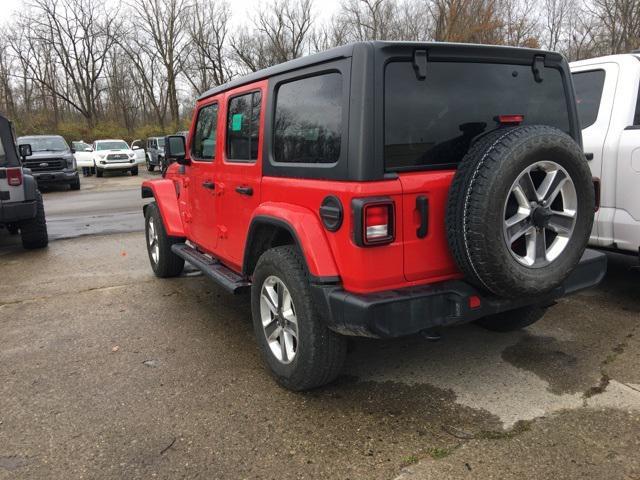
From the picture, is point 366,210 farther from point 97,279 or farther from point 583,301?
point 97,279

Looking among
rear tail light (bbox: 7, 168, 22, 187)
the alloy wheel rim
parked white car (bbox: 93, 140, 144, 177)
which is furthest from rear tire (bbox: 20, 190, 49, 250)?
parked white car (bbox: 93, 140, 144, 177)

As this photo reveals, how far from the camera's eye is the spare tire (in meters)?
2.57

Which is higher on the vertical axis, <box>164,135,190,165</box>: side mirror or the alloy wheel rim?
<box>164,135,190,165</box>: side mirror

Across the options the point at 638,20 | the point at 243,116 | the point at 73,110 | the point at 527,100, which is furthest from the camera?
the point at 73,110

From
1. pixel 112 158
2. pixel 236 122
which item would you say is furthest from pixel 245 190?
pixel 112 158

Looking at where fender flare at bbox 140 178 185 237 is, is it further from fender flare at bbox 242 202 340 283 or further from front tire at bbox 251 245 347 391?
fender flare at bbox 242 202 340 283

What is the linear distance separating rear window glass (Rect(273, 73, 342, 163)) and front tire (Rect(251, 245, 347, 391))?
23.2 inches

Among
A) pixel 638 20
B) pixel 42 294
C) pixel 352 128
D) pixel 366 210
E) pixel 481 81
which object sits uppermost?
pixel 638 20

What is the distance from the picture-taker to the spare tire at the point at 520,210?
257cm

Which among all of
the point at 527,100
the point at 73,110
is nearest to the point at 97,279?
the point at 527,100

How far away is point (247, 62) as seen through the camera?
149ft

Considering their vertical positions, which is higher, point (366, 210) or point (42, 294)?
point (366, 210)

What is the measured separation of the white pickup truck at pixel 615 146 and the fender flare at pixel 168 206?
12.4 ft

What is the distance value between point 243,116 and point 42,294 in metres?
3.30
